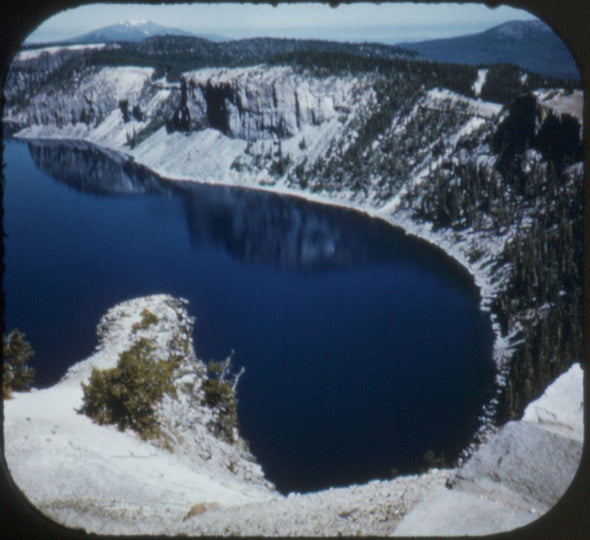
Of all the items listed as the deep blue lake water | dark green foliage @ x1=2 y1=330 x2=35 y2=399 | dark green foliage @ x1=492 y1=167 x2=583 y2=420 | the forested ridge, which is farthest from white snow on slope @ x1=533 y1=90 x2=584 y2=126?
dark green foliage @ x1=2 y1=330 x2=35 y2=399

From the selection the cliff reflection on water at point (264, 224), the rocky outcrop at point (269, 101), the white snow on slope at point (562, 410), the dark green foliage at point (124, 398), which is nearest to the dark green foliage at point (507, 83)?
the cliff reflection on water at point (264, 224)

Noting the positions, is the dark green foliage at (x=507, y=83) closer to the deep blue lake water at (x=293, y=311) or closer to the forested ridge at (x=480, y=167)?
the forested ridge at (x=480, y=167)

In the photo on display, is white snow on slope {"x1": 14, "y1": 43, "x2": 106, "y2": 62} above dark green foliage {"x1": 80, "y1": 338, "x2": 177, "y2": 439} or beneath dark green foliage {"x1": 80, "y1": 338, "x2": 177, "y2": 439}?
above

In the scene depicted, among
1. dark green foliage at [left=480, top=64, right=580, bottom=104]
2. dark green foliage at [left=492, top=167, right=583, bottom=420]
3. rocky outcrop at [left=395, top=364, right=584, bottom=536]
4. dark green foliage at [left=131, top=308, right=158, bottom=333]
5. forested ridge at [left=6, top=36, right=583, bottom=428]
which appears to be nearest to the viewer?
rocky outcrop at [left=395, top=364, right=584, bottom=536]

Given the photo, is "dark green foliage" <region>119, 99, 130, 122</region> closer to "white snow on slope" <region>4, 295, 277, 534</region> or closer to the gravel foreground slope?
the gravel foreground slope

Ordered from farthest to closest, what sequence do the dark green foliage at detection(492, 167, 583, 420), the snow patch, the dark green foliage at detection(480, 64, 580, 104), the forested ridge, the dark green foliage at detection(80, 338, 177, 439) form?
the snow patch, the dark green foliage at detection(480, 64, 580, 104), the forested ridge, the dark green foliage at detection(492, 167, 583, 420), the dark green foliage at detection(80, 338, 177, 439)

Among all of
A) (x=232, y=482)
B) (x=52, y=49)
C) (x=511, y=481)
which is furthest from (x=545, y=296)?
(x=52, y=49)

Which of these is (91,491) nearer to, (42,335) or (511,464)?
(511,464)

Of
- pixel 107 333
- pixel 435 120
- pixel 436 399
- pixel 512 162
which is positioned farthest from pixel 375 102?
Answer: pixel 107 333
